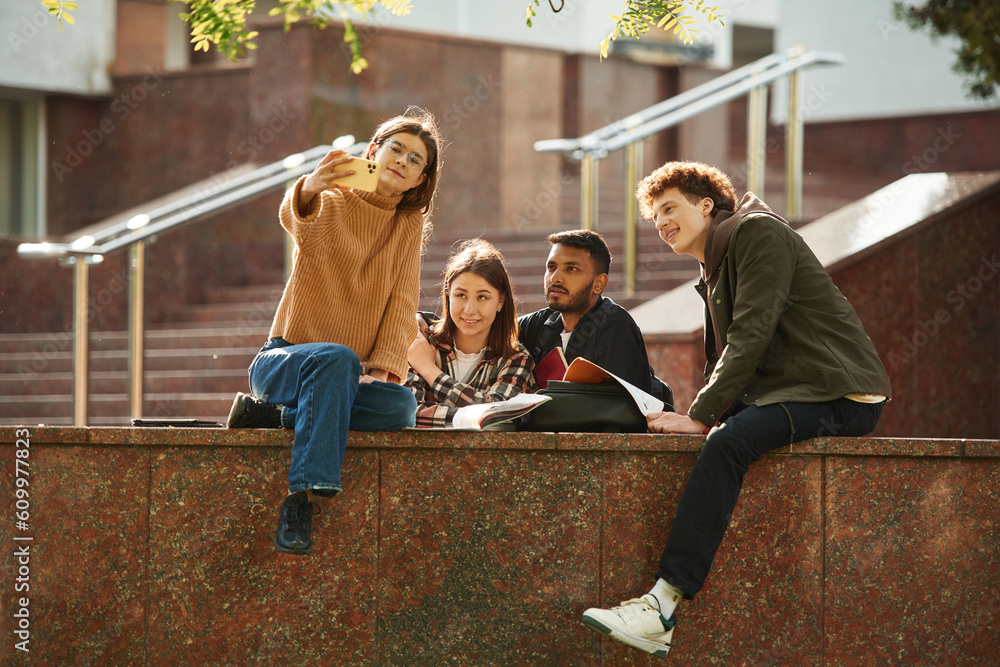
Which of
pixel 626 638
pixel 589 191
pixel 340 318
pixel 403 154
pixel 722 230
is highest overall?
pixel 589 191

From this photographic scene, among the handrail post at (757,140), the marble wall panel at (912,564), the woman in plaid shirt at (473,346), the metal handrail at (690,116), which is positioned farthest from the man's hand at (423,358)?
the handrail post at (757,140)

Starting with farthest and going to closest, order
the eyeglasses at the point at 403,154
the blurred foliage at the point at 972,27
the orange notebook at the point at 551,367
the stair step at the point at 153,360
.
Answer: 1. the blurred foliage at the point at 972,27
2. the stair step at the point at 153,360
3. the orange notebook at the point at 551,367
4. the eyeglasses at the point at 403,154

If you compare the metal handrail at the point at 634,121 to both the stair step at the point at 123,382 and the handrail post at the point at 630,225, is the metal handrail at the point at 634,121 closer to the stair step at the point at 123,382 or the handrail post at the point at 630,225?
the handrail post at the point at 630,225

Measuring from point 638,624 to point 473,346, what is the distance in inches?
57.7

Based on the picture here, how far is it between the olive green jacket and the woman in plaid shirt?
87cm

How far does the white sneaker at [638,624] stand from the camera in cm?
394

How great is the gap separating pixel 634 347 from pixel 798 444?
920 millimetres

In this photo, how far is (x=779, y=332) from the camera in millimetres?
4359

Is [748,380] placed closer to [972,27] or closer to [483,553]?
[483,553]

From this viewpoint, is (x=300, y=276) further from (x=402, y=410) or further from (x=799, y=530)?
(x=799, y=530)

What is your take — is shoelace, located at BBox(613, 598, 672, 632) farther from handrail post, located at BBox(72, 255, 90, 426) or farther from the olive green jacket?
handrail post, located at BBox(72, 255, 90, 426)

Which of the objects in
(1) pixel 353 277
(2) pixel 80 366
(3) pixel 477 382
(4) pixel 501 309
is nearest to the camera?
(1) pixel 353 277

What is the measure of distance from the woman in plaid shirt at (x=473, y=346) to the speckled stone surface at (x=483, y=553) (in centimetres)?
46

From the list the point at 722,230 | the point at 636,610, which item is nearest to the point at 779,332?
the point at 722,230
